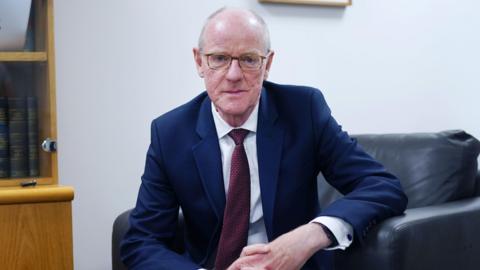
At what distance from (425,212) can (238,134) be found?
599 mm

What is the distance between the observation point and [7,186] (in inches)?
73.9

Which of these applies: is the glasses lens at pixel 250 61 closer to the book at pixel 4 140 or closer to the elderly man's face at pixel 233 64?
the elderly man's face at pixel 233 64

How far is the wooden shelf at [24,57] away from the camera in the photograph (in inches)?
73.5

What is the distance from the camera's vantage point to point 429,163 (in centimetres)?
245

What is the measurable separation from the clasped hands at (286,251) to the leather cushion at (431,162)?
0.78 metres

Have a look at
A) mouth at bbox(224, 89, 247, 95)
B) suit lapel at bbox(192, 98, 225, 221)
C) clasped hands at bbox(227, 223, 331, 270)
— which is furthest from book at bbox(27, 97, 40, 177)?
clasped hands at bbox(227, 223, 331, 270)

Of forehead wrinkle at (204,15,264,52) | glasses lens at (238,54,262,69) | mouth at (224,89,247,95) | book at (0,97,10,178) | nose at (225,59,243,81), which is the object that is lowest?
book at (0,97,10,178)

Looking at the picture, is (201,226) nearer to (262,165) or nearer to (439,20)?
(262,165)

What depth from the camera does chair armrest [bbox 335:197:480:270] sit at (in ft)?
5.52

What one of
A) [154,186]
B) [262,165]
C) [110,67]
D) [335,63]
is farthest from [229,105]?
[335,63]

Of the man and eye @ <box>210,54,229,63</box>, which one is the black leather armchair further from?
eye @ <box>210,54,229,63</box>

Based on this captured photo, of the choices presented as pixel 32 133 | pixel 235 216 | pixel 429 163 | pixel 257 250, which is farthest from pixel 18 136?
pixel 429 163

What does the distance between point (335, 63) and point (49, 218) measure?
5.51 feet

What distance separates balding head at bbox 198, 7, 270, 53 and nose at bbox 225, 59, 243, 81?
0.10 meters
